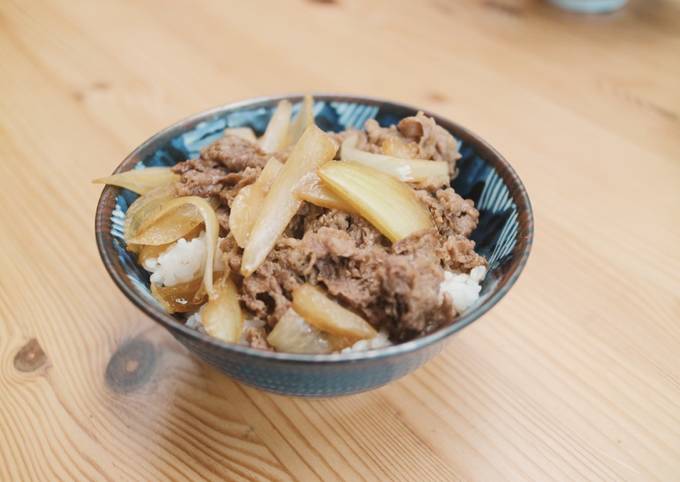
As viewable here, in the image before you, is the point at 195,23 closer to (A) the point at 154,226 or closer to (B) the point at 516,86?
(B) the point at 516,86

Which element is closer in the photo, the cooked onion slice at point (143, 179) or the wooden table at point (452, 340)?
the wooden table at point (452, 340)

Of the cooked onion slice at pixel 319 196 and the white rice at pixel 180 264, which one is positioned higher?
the cooked onion slice at pixel 319 196

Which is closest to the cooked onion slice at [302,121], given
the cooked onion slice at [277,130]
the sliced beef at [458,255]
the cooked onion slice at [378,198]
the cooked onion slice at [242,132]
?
the cooked onion slice at [277,130]

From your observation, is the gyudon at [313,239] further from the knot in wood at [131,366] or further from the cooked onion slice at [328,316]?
the knot in wood at [131,366]

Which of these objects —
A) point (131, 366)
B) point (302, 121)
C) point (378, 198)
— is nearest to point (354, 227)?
point (378, 198)

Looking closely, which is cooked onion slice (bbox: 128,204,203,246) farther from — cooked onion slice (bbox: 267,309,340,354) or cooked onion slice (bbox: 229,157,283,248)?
cooked onion slice (bbox: 267,309,340,354)

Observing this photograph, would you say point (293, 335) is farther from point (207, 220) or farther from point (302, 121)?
point (302, 121)
